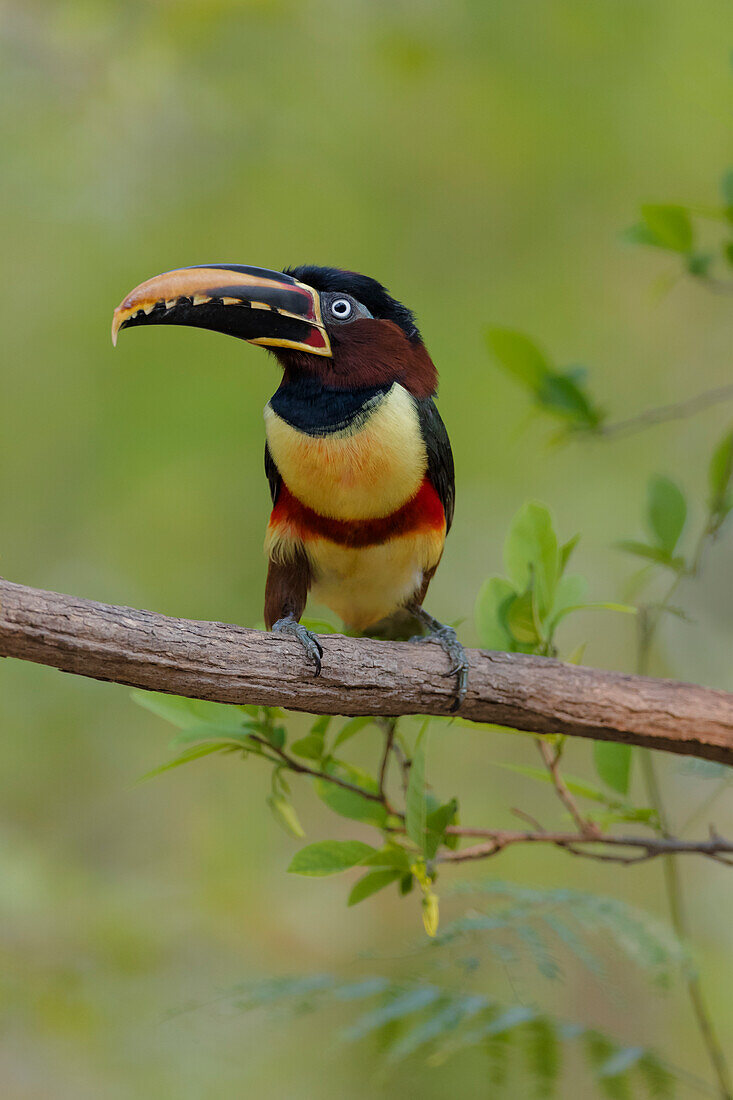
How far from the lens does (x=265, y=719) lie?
2.31 m

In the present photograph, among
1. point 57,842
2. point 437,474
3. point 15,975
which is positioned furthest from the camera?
point 57,842

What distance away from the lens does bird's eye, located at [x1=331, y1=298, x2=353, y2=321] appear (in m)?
2.81

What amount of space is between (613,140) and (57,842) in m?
4.92


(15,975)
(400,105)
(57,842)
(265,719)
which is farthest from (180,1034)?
(400,105)

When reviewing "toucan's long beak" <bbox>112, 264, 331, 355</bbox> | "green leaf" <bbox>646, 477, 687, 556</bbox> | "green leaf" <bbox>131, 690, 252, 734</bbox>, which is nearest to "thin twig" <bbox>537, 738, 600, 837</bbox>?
"green leaf" <bbox>646, 477, 687, 556</bbox>

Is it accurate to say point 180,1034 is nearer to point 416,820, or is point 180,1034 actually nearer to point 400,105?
point 416,820

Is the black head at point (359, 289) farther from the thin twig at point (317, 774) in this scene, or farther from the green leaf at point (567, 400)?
the thin twig at point (317, 774)

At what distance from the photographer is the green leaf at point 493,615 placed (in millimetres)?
2521

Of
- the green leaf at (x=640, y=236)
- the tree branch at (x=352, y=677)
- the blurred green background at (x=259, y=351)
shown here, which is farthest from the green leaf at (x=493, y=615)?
the blurred green background at (x=259, y=351)

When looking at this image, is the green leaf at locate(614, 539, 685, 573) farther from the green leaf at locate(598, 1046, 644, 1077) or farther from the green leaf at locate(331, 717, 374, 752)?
the green leaf at locate(598, 1046, 644, 1077)

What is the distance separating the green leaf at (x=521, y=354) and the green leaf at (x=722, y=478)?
523 mm

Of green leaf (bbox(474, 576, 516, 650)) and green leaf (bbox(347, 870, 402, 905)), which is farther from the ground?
green leaf (bbox(474, 576, 516, 650))

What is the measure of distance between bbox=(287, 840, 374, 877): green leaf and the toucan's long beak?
48.3 inches

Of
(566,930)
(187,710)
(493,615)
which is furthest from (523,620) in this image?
(566,930)
